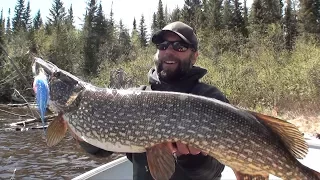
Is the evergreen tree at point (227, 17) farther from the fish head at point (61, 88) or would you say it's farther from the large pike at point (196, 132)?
the large pike at point (196, 132)

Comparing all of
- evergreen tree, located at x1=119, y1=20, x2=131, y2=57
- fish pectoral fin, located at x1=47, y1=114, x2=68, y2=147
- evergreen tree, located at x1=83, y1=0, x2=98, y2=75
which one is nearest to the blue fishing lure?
fish pectoral fin, located at x1=47, y1=114, x2=68, y2=147

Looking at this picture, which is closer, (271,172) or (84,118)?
(271,172)

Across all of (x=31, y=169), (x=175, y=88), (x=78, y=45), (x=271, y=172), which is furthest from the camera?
(x=78, y=45)

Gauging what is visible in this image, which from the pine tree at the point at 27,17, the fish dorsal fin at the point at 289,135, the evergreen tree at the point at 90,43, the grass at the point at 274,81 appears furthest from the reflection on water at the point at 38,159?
the pine tree at the point at 27,17

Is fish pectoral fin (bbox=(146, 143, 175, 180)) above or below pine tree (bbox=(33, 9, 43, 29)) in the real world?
below

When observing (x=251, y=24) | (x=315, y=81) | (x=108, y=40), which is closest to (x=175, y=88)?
(x=315, y=81)

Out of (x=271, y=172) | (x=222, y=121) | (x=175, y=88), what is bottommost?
(x=271, y=172)

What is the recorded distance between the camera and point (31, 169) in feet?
28.0

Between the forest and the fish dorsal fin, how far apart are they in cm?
182

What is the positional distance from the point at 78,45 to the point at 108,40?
3654 mm

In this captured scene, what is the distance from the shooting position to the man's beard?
104 inches

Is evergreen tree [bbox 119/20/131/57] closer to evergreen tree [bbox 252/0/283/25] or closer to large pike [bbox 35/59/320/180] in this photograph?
evergreen tree [bbox 252/0/283/25]

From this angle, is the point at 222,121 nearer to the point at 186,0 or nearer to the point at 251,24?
the point at 251,24

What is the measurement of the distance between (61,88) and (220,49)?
82.7 feet
